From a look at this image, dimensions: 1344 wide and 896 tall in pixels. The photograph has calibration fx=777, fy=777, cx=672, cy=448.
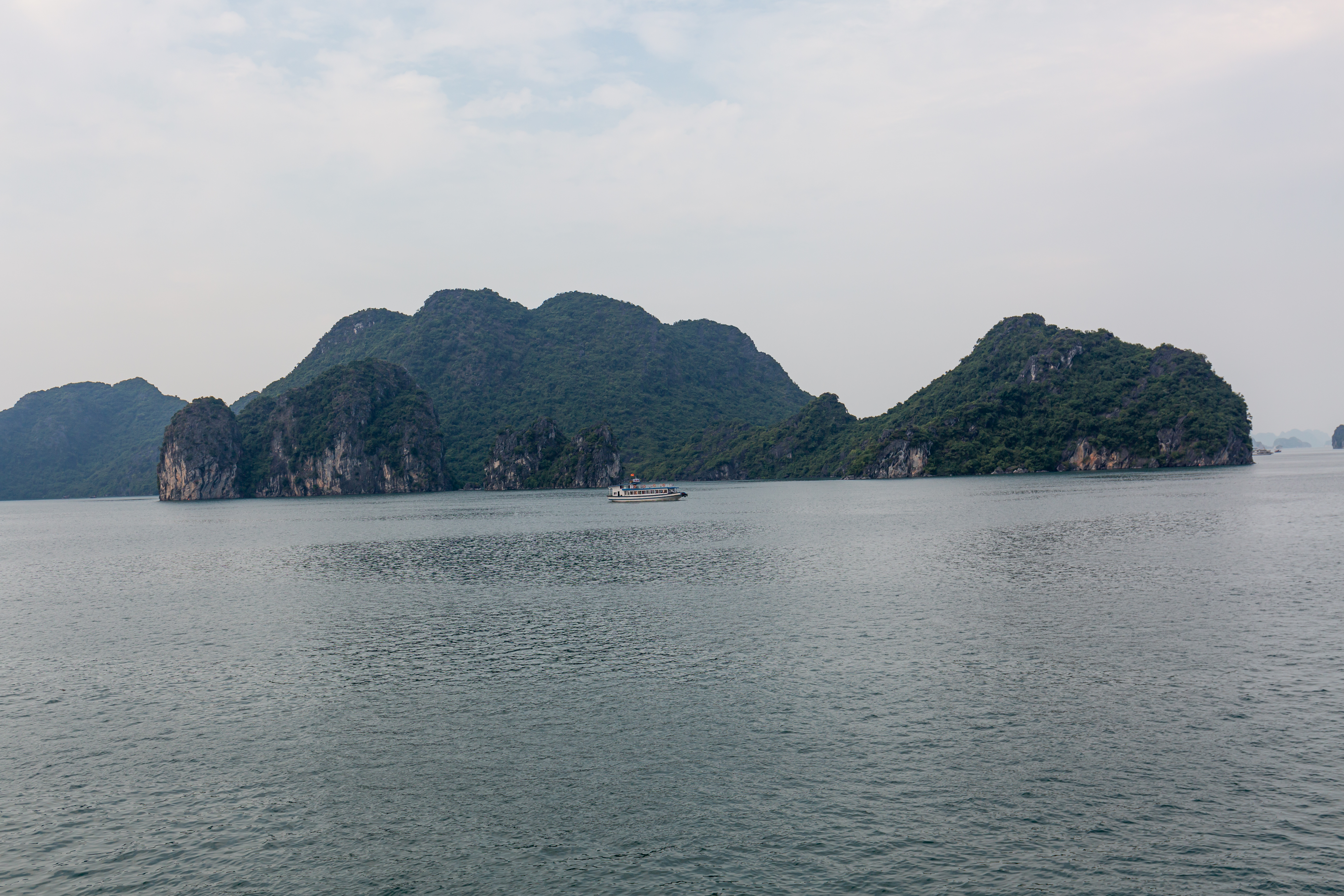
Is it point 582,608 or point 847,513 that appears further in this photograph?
point 847,513

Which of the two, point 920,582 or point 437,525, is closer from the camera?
point 920,582

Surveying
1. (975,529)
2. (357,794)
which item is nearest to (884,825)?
(357,794)

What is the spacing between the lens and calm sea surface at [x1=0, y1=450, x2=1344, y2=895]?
1812 centimetres

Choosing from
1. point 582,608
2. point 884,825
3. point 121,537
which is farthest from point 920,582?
point 121,537

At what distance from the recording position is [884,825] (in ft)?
63.8

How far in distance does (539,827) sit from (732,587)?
3945cm

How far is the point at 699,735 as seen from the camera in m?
26.5

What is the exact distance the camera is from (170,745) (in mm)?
27078

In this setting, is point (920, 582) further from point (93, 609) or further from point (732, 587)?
point (93, 609)

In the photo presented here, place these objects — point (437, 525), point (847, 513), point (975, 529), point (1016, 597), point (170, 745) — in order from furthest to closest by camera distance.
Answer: point (437, 525) → point (847, 513) → point (975, 529) → point (1016, 597) → point (170, 745)

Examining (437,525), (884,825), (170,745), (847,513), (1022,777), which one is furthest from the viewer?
(437,525)

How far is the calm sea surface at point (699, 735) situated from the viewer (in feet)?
59.5

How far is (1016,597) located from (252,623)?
4973 centimetres

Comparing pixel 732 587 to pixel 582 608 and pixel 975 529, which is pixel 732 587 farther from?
pixel 975 529
